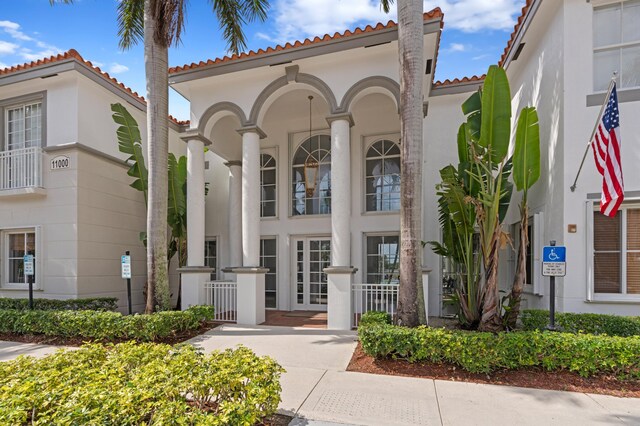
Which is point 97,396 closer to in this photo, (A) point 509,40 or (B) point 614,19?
(B) point 614,19

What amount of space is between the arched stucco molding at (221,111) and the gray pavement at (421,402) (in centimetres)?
596

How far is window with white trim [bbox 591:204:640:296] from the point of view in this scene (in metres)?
6.18

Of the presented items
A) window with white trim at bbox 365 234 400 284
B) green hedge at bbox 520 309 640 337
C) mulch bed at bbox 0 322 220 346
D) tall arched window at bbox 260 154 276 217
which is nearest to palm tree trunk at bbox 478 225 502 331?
green hedge at bbox 520 309 640 337

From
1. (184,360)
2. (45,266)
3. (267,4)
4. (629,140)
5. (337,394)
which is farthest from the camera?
(45,266)

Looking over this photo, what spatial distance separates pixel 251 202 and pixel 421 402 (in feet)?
18.8

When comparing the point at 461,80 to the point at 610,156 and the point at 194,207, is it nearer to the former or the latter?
the point at 610,156

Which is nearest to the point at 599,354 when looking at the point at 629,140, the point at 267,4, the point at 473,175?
the point at 473,175

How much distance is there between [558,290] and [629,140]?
9.67 ft

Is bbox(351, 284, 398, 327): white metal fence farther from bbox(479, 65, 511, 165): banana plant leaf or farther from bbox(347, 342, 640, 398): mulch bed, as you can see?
bbox(479, 65, 511, 165): banana plant leaf

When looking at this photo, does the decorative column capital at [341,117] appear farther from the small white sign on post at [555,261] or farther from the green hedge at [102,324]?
the green hedge at [102,324]

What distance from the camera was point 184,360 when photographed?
3.82 m

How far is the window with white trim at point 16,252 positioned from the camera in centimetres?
Answer: 1007

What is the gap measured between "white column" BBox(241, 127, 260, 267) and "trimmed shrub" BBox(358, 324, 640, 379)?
3.90 m

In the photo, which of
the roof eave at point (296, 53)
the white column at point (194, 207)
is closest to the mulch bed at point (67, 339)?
the white column at point (194, 207)
